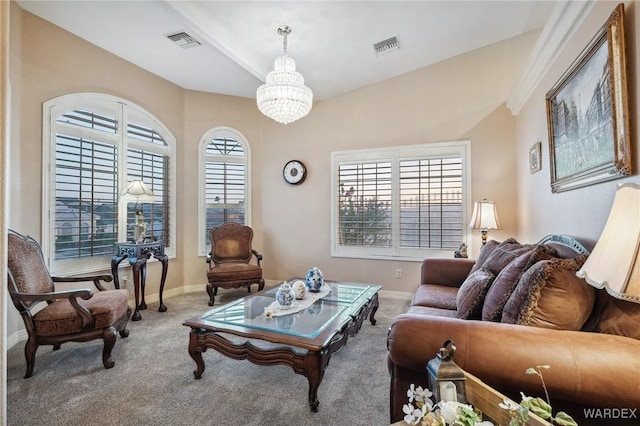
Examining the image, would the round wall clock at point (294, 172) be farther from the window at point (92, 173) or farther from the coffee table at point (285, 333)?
the coffee table at point (285, 333)

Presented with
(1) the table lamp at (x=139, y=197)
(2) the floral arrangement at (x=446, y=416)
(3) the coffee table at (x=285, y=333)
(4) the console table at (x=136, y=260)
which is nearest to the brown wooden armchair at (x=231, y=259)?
(4) the console table at (x=136, y=260)

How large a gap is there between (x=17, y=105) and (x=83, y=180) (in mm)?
875

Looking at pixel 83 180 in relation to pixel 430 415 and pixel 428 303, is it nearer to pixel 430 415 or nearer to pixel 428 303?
pixel 428 303

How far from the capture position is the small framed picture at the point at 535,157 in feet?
9.68

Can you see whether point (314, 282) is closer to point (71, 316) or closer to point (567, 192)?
point (71, 316)

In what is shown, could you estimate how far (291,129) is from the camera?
509 cm

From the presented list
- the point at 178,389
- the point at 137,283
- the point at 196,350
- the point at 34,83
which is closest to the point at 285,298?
the point at 196,350

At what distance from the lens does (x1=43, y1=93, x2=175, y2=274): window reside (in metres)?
3.23

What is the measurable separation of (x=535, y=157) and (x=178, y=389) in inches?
145

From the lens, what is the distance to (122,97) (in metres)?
3.89

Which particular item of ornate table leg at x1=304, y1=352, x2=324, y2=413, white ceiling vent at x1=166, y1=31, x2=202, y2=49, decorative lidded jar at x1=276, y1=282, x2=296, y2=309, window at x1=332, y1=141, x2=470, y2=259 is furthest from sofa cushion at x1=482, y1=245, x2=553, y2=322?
white ceiling vent at x1=166, y1=31, x2=202, y2=49

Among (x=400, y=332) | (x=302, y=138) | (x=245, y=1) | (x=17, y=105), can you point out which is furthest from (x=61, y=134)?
(x=400, y=332)

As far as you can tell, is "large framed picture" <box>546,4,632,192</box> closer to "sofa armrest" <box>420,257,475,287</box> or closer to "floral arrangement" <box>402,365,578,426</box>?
"sofa armrest" <box>420,257,475,287</box>

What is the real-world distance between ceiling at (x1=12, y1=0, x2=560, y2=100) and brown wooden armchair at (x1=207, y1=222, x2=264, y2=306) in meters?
2.24
